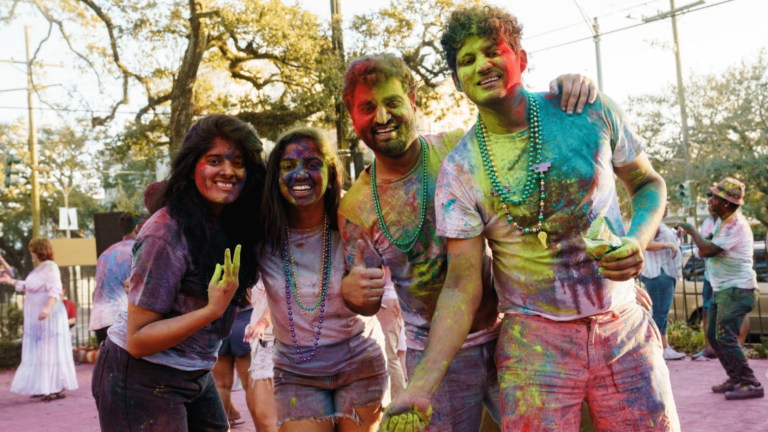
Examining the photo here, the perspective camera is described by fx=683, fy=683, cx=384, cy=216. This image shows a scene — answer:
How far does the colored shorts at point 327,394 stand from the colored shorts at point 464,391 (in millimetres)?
479

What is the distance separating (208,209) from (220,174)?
17 centimetres

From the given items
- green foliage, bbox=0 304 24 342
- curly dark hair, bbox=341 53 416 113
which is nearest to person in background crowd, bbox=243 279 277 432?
curly dark hair, bbox=341 53 416 113

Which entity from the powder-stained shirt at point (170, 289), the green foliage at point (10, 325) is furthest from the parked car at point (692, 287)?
the green foliage at point (10, 325)

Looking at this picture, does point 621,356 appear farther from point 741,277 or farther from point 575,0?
point 575,0

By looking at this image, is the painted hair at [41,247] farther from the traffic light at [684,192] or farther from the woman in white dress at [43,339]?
the traffic light at [684,192]

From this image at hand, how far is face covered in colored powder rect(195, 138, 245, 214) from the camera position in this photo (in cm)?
303

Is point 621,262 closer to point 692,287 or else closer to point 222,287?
point 222,287

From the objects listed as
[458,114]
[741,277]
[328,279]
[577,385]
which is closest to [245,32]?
[458,114]

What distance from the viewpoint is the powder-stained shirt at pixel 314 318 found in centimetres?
318

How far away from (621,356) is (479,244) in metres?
0.62

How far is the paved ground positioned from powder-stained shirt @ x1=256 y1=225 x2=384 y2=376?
3415mm

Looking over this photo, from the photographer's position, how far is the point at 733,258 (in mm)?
6848

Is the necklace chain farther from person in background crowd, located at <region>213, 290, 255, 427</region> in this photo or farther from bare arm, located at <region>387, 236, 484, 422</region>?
person in background crowd, located at <region>213, 290, 255, 427</region>

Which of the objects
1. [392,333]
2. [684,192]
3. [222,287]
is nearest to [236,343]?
[392,333]
